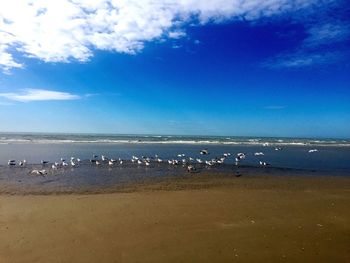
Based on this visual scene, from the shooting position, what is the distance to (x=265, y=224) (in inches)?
435

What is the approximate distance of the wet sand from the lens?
28.1 feet

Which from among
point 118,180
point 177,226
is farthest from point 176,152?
point 177,226

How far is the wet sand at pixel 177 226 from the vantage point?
858 centimetres

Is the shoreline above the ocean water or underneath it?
underneath

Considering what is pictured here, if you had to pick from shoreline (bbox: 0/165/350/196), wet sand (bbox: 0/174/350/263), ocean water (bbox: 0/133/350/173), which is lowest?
wet sand (bbox: 0/174/350/263)

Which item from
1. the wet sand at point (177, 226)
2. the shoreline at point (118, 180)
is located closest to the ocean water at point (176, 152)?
the shoreline at point (118, 180)

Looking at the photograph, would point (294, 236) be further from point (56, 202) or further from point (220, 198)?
point (56, 202)

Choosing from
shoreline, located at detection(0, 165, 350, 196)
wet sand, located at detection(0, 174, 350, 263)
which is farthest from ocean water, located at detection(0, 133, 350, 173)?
wet sand, located at detection(0, 174, 350, 263)

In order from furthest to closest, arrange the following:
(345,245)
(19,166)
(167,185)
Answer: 1. (19,166)
2. (167,185)
3. (345,245)

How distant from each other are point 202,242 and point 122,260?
2277mm

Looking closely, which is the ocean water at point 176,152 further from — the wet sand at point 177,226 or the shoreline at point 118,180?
the wet sand at point 177,226

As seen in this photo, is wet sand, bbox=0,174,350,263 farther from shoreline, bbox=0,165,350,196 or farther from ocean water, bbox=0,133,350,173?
ocean water, bbox=0,133,350,173

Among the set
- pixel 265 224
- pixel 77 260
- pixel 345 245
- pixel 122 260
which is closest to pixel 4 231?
pixel 77 260

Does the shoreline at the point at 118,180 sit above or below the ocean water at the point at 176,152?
below
